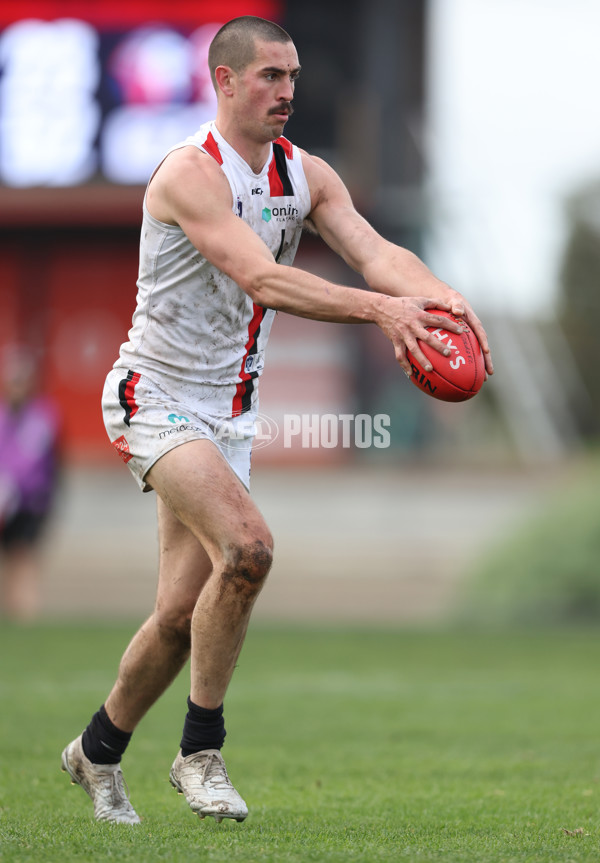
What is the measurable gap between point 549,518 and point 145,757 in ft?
30.3

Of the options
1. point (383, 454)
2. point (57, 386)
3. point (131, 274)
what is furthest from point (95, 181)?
point (383, 454)

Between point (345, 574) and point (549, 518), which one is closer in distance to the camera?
point (549, 518)

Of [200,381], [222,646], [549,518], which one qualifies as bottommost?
[549,518]

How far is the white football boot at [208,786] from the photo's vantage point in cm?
476

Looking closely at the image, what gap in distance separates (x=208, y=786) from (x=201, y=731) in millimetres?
203

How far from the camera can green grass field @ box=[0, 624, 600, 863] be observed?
4582 millimetres

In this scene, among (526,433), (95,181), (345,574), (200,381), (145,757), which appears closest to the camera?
(200,381)

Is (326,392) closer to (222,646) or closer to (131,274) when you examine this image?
(131,274)

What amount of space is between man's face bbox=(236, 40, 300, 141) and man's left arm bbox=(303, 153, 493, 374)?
14.1 inches

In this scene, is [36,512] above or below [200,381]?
below

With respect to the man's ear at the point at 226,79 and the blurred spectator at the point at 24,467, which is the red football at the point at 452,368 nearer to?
the man's ear at the point at 226,79

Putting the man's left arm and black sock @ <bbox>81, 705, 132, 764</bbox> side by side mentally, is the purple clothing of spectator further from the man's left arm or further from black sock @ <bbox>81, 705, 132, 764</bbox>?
the man's left arm

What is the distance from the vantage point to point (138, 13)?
23.4 m

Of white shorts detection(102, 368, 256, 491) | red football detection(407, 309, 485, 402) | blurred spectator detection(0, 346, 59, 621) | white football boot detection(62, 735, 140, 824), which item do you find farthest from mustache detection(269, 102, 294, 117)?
blurred spectator detection(0, 346, 59, 621)
